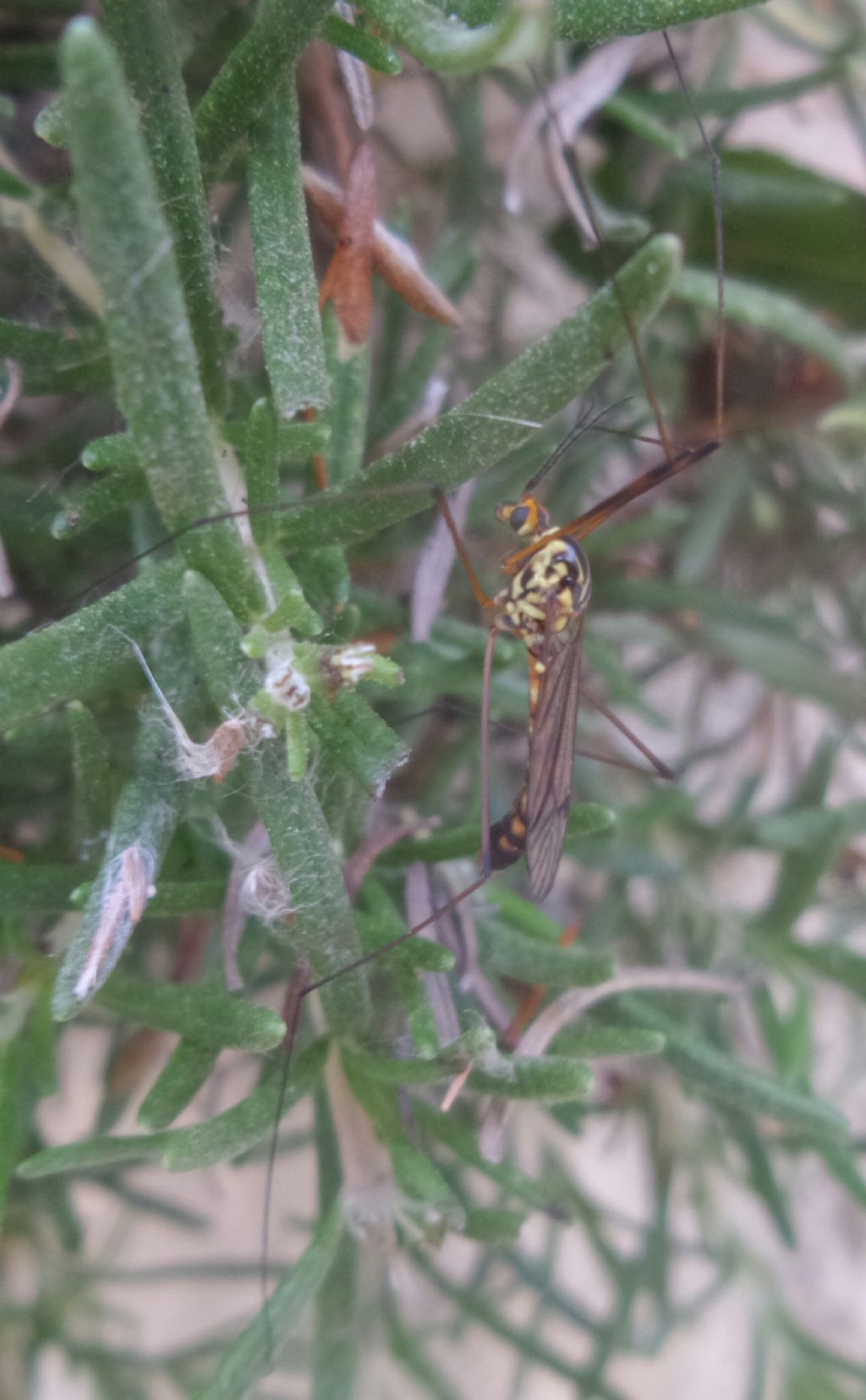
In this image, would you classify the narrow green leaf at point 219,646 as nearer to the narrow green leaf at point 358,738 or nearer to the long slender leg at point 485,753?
the narrow green leaf at point 358,738

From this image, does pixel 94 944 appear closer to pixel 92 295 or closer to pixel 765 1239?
pixel 92 295

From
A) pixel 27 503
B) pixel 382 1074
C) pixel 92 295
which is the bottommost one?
pixel 382 1074

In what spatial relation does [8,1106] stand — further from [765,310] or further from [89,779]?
[765,310]

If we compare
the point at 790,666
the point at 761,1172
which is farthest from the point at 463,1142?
the point at 790,666

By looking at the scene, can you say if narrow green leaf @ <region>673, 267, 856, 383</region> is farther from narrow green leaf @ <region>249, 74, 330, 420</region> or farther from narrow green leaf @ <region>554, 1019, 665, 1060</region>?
narrow green leaf @ <region>554, 1019, 665, 1060</region>

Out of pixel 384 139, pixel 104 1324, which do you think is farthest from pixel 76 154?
pixel 104 1324
